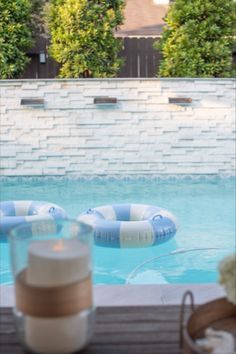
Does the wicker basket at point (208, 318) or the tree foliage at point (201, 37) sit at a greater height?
the tree foliage at point (201, 37)

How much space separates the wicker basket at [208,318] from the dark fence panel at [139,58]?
831 cm

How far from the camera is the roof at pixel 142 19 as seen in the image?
1071 centimetres

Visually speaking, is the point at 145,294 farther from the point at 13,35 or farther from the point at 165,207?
the point at 13,35

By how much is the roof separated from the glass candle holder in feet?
31.3

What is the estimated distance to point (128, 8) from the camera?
1200cm

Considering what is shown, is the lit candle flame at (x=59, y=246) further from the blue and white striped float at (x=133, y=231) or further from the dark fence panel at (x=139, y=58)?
the dark fence panel at (x=139, y=58)

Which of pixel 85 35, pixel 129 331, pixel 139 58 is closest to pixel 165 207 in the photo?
pixel 85 35

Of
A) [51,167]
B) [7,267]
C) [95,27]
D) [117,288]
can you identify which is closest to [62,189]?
[51,167]

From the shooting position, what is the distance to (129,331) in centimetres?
133

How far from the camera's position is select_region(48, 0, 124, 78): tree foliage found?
841 cm

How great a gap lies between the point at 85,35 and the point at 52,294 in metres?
7.66

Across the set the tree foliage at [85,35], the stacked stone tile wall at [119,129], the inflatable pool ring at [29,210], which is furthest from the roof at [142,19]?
the inflatable pool ring at [29,210]

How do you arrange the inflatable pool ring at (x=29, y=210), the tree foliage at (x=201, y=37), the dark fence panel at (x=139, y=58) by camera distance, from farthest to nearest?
the dark fence panel at (x=139, y=58)
the tree foliage at (x=201, y=37)
the inflatable pool ring at (x=29, y=210)

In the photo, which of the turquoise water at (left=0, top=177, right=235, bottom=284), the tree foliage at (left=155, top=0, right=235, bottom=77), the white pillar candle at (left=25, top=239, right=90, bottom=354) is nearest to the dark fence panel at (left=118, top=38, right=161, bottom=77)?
the tree foliage at (left=155, top=0, right=235, bottom=77)
